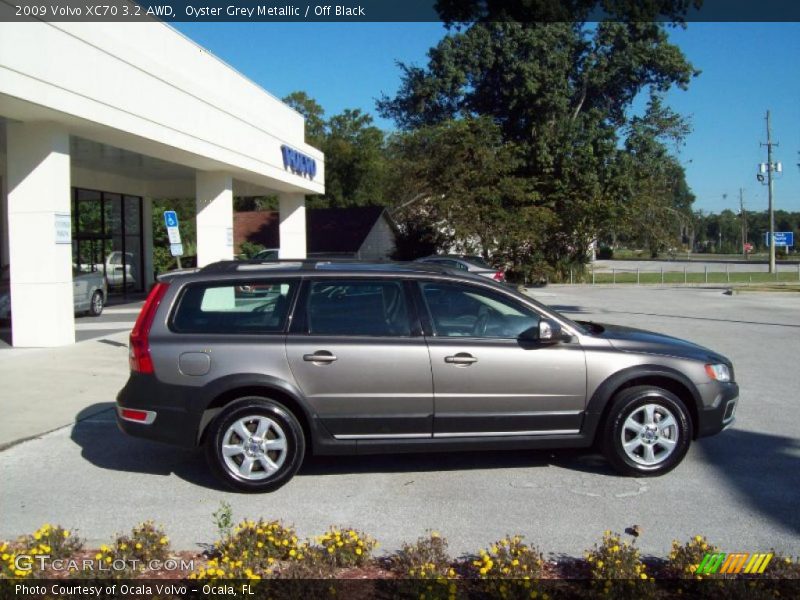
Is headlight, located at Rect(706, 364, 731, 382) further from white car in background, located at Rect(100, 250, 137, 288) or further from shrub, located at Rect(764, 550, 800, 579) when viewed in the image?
white car in background, located at Rect(100, 250, 137, 288)

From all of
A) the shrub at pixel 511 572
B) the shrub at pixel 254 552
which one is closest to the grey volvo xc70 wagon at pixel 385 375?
the shrub at pixel 254 552

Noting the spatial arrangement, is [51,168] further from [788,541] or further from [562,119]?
[562,119]

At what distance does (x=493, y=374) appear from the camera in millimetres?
5668

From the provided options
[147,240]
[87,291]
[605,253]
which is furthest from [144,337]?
[605,253]

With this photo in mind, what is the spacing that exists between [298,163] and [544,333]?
1876 centimetres

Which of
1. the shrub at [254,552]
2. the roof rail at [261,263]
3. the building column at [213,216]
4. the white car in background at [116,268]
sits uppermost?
the building column at [213,216]

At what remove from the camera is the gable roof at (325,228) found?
135 feet

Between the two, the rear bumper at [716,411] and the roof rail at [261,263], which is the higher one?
the roof rail at [261,263]

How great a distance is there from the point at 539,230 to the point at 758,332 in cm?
2193

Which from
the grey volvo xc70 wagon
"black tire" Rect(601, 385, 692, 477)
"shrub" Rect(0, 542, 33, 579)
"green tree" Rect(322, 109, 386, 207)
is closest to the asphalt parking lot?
"black tire" Rect(601, 385, 692, 477)

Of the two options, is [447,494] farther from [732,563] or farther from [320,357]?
[732,563]

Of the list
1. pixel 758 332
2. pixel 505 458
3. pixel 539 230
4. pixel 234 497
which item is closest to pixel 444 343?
pixel 505 458

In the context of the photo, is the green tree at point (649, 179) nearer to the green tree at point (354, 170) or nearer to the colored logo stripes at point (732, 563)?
the green tree at point (354, 170)

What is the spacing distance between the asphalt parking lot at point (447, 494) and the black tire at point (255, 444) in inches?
5.6
